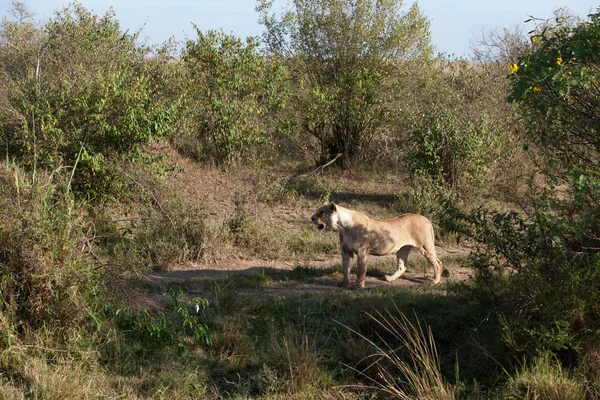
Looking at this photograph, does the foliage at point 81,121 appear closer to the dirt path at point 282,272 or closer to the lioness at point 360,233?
the dirt path at point 282,272

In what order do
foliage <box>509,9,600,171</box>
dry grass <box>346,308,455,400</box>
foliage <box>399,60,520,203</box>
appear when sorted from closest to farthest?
dry grass <box>346,308,455,400</box> → foliage <box>509,9,600,171</box> → foliage <box>399,60,520,203</box>

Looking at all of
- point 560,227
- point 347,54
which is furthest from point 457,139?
point 560,227

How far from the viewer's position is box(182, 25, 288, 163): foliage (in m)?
15.0

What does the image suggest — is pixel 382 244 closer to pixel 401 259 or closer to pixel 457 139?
pixel 401 259

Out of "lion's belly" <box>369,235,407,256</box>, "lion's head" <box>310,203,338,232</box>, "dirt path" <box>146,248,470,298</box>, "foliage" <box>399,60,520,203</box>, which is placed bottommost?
"dirt path" <box>146,248,470,298</box>

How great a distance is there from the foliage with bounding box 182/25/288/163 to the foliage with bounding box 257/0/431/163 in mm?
966

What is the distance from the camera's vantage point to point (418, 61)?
53.8 feet

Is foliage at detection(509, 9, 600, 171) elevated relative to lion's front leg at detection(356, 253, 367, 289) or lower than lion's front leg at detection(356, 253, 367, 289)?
elevated

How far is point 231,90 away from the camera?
15133 millimetres

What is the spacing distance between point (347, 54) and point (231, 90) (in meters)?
2.93

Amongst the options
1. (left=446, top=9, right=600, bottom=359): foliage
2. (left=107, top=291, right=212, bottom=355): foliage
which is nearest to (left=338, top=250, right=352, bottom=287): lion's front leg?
(left=446, top=9, right=600, bottom=359): foliage

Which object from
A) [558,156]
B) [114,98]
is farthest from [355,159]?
[558,156]

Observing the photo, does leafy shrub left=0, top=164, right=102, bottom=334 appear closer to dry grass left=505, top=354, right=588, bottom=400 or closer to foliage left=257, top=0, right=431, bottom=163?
dry grass left=505, top=354, right=588, bottom=400

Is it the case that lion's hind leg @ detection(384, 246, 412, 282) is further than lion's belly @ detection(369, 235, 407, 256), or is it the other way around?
lion's hind leg @ detection(384, 246, 412, 282)
